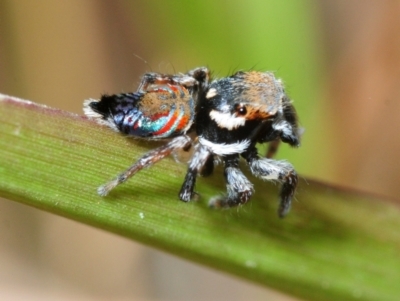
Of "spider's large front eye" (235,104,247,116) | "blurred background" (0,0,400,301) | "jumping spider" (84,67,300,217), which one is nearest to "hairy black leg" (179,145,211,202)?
"jumping spider" (84,67,300,217)

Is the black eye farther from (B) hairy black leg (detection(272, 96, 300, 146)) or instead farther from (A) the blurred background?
(A) the blurred background

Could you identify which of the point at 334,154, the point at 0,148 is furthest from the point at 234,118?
the point at 334,154

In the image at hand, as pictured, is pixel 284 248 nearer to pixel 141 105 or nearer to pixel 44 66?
pixel 141 105

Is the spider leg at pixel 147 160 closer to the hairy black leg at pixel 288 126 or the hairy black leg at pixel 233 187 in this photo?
the hairy black leg at pixel 233 187

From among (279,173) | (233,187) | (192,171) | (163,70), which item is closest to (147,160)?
(192,171)

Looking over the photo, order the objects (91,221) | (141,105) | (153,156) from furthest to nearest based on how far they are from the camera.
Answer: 1. (141,105)
2. (153,156)
3. (91,221)

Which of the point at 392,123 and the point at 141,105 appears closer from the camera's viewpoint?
the point at 141,105

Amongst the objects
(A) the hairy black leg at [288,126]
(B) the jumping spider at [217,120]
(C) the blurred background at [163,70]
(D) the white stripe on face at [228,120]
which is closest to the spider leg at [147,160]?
(B) the jumping spider at [217,120]

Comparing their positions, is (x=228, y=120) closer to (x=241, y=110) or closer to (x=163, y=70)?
(x=241, y=110)
